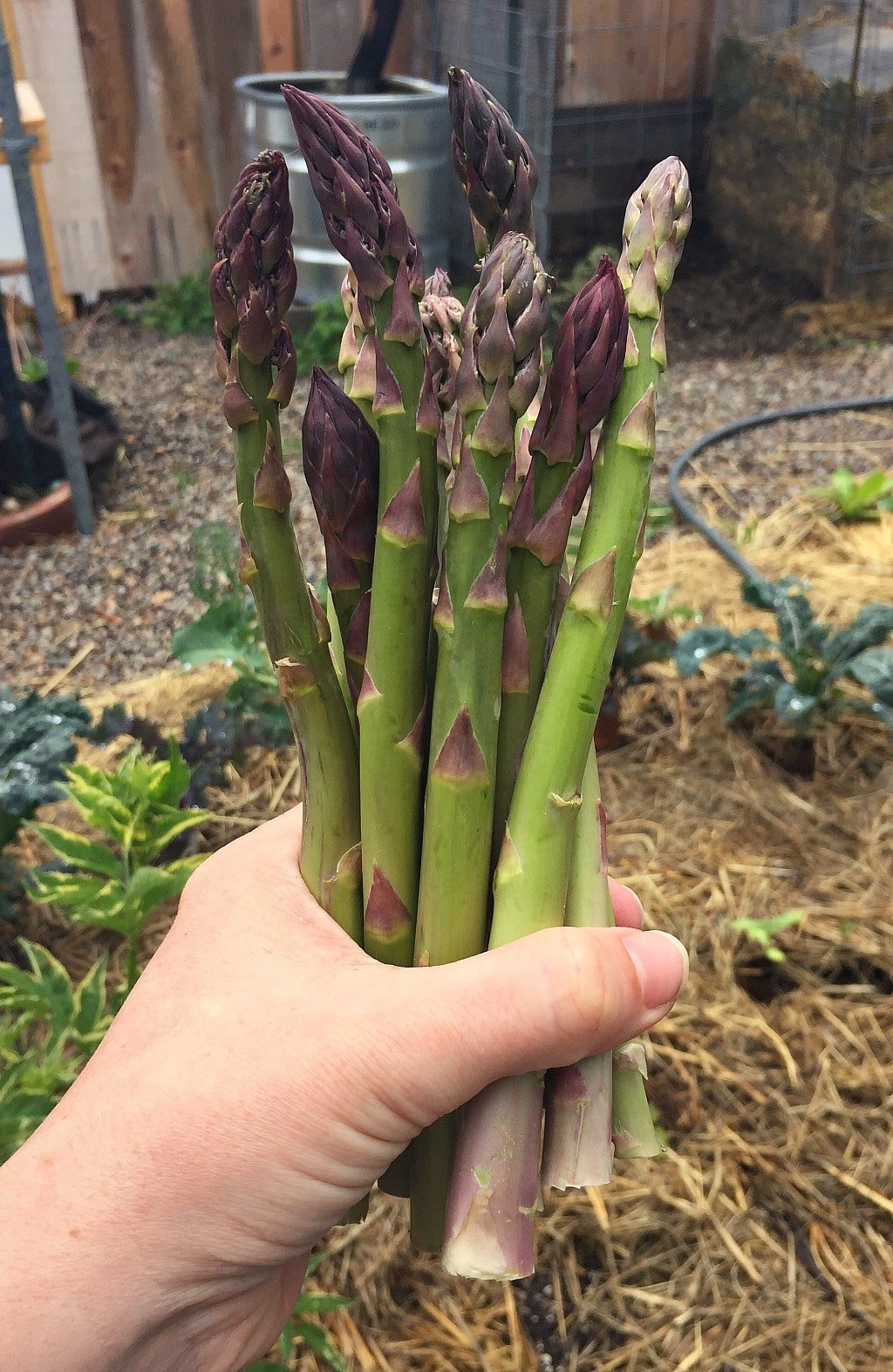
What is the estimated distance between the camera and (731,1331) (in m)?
2.12

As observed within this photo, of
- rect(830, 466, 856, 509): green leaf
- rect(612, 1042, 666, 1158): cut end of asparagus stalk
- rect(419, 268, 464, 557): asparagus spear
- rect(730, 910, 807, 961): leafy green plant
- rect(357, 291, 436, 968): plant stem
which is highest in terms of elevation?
rect(419, 268, 464, 557): asparagus spear

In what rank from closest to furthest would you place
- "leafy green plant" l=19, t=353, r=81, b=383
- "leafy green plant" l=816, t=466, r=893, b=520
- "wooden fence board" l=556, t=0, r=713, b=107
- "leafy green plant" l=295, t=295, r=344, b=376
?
"leafy green plant" l=816, t=466, r=893, b=520 → "leafy green plant" l=19, t=353, r=81, b=383 → "wooden fence board" l=556, t=0, r=713, b=107 → "leafy green plant" l=295, t=295, r=344, b=376

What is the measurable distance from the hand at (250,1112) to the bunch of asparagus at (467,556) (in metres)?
0.09

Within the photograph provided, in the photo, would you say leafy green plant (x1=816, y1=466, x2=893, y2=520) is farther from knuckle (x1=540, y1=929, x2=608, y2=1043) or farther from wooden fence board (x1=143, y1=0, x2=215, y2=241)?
wooden fence board (x1=143, y1=0, x2=215, y2=241)

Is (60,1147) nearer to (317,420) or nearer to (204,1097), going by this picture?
(204,1097)

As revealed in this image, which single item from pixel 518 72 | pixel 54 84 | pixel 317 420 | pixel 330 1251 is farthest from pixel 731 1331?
pixel 54 84

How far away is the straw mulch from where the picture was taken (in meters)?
2.11

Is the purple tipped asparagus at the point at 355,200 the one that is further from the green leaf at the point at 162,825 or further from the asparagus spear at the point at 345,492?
the green leaf at the point at 162,825

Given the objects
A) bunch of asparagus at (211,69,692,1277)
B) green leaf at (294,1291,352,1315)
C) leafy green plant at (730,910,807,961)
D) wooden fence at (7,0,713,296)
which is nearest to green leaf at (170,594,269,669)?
leafy green plant at (730,910,807,961)

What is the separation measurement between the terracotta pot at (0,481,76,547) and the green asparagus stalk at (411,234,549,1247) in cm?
440

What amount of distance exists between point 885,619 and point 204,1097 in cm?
256

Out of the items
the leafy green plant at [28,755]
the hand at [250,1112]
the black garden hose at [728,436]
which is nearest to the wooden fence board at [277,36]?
the black garden hose at [728,436]

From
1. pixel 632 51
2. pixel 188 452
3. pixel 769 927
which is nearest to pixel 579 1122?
pixel 769 927

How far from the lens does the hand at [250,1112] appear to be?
47.3 inches
